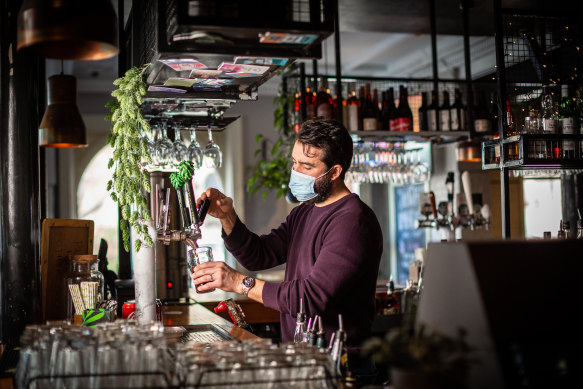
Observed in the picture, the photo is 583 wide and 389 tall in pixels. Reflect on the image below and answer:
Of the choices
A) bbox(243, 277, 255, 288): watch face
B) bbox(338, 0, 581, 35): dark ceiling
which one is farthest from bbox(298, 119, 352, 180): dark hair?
bbox(338, 0, 581, 35): dark ceiling

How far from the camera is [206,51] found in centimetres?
202

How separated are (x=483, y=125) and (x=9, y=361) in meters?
4.15

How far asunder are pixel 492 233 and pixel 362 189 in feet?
10.3

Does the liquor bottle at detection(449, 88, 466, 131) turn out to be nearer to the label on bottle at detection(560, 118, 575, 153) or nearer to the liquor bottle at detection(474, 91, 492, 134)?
the liquor bottle at detection(474, 91, 492, 134)

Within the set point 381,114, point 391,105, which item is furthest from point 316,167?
point 391,105

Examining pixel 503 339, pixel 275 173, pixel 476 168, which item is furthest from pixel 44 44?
pixel 476 168

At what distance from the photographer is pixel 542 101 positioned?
3.77 metres

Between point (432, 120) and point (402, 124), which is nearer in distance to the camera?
point (402, 124)

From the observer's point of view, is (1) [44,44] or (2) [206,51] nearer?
(1) [44,44]

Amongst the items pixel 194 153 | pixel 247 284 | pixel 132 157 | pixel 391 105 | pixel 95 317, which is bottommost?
pixel 95 317

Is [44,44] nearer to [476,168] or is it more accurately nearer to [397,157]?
[397,157]

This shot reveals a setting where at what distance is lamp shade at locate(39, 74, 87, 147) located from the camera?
3738 mm

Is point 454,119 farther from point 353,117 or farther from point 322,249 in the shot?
point 322,249

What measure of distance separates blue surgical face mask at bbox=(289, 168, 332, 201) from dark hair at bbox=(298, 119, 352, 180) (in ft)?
0.27
